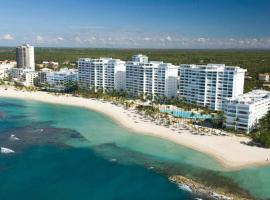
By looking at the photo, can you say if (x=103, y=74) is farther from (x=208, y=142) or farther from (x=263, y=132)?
(x=263, y=132)

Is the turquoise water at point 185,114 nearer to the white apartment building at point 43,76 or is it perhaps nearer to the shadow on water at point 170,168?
the shadow on water at point 170,168

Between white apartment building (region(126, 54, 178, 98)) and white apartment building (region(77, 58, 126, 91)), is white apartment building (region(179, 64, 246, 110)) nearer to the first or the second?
white apartment building (region(126, 54, 178, 98))

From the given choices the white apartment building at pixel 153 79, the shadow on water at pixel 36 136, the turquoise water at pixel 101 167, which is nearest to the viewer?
the turquoise water at pixel 101 167

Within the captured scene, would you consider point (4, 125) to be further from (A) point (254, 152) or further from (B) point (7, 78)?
(B) point (7, 78)

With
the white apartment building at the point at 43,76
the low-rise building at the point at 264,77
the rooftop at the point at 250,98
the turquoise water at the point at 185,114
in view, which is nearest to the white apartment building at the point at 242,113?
the rooftop at the point at 250,98

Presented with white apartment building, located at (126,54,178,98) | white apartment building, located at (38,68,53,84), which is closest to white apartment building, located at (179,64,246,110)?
white apartment building, located at (126,54,178,98)
